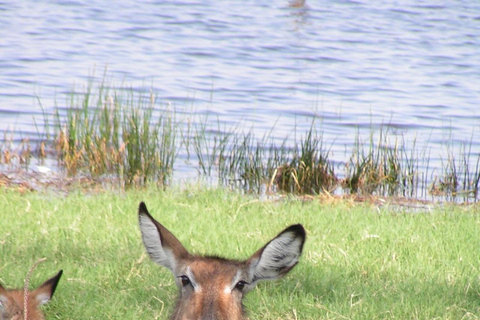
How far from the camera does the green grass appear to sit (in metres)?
5.60

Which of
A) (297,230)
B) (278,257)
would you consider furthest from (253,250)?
(297,230)

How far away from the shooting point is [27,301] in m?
4.74

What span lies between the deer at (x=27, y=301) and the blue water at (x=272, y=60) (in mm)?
7880

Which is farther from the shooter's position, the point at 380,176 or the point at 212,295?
the point at 380,176

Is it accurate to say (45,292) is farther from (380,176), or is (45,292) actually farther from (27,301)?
(380,176)

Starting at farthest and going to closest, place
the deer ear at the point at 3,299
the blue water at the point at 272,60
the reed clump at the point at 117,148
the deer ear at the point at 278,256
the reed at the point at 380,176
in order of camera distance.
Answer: the blue water at the point at 272,60 < the reed at the point at 380,176 < the reed clump at the point at 117,148 < the deer ear at the point at 3,299 < the deer ear at the point at 278,256

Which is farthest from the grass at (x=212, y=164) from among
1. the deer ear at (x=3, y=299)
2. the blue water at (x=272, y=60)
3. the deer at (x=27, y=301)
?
the deer ear at (x=3, y=299)

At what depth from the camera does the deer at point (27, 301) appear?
4.68 m

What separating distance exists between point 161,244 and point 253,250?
2591mm

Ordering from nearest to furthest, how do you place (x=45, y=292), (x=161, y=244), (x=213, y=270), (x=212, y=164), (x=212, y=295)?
(x=212, y=295) < (x=213, y=270) < (x=161, y=244) < (x=45, y=292) < (x=212, y=164)

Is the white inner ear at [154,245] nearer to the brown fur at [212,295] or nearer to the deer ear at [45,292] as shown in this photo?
the brown fur at [212,295]

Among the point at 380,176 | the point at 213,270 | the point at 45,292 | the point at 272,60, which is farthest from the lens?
the point at 272,60

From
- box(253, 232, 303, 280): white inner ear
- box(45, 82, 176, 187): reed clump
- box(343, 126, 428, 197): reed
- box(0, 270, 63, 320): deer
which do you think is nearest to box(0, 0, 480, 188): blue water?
box(343, 126, 428, 197): reed

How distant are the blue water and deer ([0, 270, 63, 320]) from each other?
7.88m
